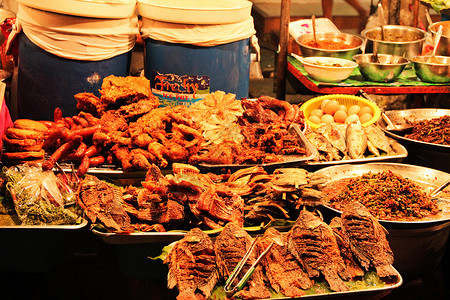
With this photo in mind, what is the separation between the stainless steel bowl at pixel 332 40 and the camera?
4973 mm

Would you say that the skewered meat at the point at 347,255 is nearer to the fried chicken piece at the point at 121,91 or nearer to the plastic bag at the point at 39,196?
the plastic bag at the point at 39,196

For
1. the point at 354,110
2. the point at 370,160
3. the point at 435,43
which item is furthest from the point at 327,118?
the point at 435,43

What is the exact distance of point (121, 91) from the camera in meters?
3.40

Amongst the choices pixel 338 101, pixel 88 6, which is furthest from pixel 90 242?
pixel 338 101

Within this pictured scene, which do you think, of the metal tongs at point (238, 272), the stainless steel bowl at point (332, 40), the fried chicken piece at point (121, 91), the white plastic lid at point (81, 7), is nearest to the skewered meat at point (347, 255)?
the metal tongs at point (238, 272)

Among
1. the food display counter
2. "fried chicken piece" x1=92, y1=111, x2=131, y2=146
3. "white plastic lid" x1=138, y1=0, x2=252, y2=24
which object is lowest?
"fried chicken piece" x1=92, y1=111, x2=131, y2=146

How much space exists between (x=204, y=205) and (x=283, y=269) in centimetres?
58

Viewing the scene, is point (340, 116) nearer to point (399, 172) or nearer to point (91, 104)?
point (399, 172)

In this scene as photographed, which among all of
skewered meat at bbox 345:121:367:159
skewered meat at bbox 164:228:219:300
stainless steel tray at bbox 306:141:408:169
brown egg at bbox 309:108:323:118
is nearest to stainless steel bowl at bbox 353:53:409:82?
brown egg at bbox 309:108:323:118

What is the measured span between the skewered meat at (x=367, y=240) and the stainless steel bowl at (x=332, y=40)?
9.12 feet

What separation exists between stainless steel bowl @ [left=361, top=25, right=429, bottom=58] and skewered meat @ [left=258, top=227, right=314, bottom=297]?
3351 mm

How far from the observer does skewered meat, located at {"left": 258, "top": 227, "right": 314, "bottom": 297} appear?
222 cm

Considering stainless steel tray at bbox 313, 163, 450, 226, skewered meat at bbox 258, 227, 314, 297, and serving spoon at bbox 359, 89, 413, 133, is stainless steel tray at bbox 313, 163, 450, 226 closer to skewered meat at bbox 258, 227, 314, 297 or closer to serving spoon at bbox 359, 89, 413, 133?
serving spoon at bbox 359, 89, 413, 133

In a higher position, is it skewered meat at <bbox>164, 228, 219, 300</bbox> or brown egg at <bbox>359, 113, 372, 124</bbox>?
brown egg at <bbox>359, 113, 372, 124</bbox>
